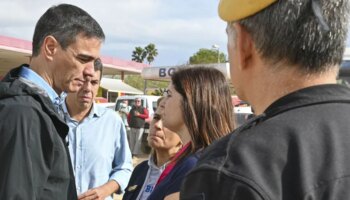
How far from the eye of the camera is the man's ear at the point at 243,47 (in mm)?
1146

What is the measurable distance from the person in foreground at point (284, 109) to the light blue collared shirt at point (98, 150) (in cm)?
252

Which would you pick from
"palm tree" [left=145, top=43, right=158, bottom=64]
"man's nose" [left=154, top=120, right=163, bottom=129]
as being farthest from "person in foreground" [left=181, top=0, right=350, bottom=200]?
"palm tree" [left=145, top=43, right=158, bottom=64]

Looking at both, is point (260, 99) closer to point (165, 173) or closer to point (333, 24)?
point (333, 24)

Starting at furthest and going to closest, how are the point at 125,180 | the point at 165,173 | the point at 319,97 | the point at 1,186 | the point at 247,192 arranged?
the point at 125,180 < the point at 165,173 < the point at 1,186 < the point at 319,97 < the point at 247,192

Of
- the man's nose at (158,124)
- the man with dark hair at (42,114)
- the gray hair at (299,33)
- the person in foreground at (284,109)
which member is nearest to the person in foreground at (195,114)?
the man with dark hair at (42,114)

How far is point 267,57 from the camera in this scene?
1.11m

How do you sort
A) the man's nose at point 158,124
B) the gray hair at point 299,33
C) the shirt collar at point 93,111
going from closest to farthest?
the gray hair at point 299,33
the man's nose at point 158,124
the shirt collar at point 93,111

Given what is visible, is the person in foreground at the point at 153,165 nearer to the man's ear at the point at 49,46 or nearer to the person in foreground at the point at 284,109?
the man's ear at the point at 49,46

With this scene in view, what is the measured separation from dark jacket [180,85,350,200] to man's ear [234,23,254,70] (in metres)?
0.16

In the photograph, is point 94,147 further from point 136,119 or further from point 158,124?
point 136,119

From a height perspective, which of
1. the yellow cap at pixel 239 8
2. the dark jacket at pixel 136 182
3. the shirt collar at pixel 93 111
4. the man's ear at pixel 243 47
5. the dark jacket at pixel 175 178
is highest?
the yellow cap at pixel 239 8

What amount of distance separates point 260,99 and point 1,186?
1.24 metres

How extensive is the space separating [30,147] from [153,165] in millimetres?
1135

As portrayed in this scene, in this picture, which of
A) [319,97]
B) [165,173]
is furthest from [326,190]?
[165,173]
